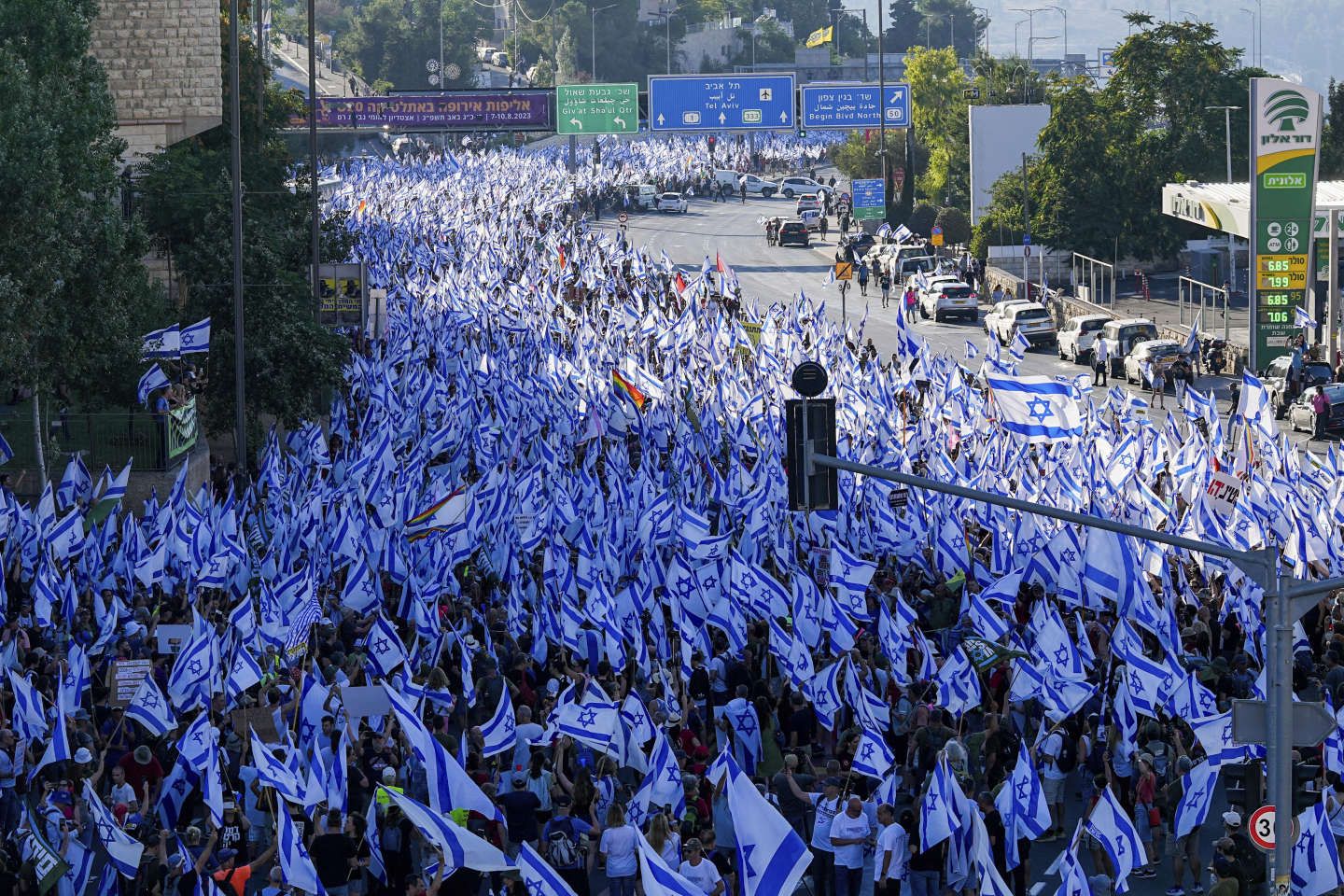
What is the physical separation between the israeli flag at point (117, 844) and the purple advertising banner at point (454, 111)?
63957 mm

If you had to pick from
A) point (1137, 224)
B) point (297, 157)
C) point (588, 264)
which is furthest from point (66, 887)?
point (297, 157)

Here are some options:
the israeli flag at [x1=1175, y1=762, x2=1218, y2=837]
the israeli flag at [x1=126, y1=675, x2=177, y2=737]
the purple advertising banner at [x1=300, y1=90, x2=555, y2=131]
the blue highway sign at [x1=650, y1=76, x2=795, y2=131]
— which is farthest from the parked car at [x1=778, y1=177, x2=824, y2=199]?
the israeli flag at [x1=1175, y1=762, x2=1218, y2=837]

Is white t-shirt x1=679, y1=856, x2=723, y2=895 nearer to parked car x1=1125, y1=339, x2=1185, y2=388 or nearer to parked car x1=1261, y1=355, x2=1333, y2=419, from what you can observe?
parked car x1=1261, y1=355, x2=1333, y2=419

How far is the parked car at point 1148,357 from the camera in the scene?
44.3m

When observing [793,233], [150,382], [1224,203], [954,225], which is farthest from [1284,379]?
[793,233]

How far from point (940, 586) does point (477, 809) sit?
9087mm

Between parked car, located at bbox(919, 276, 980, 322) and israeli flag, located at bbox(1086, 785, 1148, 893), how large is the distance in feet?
146

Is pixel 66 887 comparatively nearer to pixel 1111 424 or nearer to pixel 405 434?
pixel 405 434

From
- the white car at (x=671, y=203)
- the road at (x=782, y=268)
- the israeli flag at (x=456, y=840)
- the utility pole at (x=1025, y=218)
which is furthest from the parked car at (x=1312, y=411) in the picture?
the white car at (x=671, y=203)

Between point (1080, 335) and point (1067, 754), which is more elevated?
point (1080, 335)

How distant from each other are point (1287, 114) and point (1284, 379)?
5.52 m

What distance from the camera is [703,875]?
1388 centimetres

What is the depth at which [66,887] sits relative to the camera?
15195mm

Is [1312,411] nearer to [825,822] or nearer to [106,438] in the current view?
[106,438]
